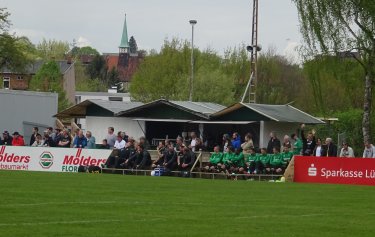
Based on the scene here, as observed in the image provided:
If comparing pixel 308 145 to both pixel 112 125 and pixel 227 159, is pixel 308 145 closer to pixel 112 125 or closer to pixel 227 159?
pixel 227 159

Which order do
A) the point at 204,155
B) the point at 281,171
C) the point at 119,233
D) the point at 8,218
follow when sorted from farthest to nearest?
the point at 204,155, the point at 281,171, the point at 8,218, the point at 119,233

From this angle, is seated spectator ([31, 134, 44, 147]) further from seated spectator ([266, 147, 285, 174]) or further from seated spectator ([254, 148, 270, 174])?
seated spectator ([266, 147, 285, 174])

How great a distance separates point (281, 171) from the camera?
35250 millimetres

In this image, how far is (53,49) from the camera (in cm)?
16125

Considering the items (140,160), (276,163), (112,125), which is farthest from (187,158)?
(112,125)

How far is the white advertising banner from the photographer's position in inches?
1572

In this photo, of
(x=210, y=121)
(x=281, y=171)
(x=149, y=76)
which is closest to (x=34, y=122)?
(x=210, y=121)

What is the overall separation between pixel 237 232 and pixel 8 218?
357cm

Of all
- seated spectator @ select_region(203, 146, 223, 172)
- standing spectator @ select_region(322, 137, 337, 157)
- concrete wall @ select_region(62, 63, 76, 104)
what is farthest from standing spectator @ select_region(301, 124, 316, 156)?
concrete wall @ select_region(62, 63, 76, 104)

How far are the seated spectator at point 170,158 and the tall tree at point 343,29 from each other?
482 inches

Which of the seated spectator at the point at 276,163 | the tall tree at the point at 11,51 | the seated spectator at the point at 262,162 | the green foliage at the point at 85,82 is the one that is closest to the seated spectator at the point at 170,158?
the seated spectator at the point at 262,162

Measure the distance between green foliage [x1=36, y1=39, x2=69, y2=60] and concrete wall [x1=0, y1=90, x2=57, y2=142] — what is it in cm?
10184

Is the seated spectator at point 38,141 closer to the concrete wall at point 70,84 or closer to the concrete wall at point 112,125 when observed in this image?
the concrete wall at point 112,125

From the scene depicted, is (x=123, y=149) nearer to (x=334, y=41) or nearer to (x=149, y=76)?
(x=334, y=41)
